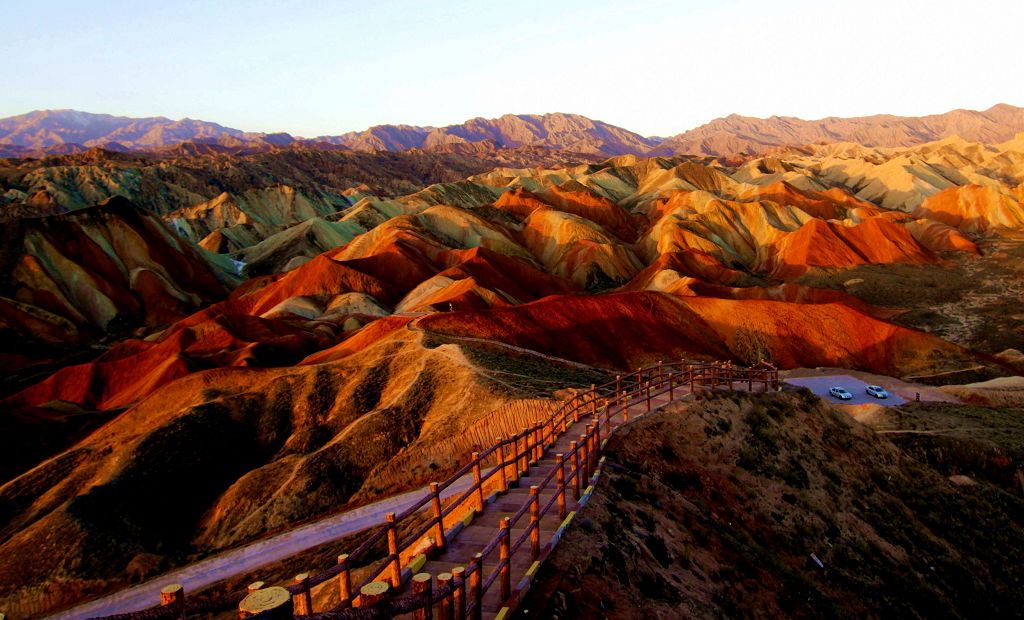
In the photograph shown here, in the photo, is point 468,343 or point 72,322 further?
point 72,322

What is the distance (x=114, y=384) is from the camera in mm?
50719

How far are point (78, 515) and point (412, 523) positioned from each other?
1547 cm

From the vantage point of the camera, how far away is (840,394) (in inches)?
1748

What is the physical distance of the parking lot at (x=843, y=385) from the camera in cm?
4400

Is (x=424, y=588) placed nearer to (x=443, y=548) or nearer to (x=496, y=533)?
(x=443, y=548)

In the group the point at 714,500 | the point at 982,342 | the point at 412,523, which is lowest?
the point at 982,342

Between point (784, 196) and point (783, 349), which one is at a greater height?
point (784, 196)

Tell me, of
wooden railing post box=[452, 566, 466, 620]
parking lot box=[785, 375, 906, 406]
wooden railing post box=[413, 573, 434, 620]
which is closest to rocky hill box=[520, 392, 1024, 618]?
wooden railing post box=[452, 566, 466, 620]

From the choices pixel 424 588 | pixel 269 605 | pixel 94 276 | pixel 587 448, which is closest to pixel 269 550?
pixel 587 448

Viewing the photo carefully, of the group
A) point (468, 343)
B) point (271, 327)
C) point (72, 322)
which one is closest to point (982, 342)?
point (468, 343)

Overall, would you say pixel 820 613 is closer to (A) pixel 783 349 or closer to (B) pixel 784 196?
(A) pixel 783 349

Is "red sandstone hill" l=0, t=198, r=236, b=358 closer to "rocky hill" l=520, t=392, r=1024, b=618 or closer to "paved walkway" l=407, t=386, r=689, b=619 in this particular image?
"paved walkway" l=407, t=386, r=689, b=619

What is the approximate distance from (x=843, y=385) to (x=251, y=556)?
142 feet

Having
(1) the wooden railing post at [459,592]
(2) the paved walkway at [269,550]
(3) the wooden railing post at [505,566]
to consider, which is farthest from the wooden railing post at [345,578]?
(2) the paved walkway at [269,550]
